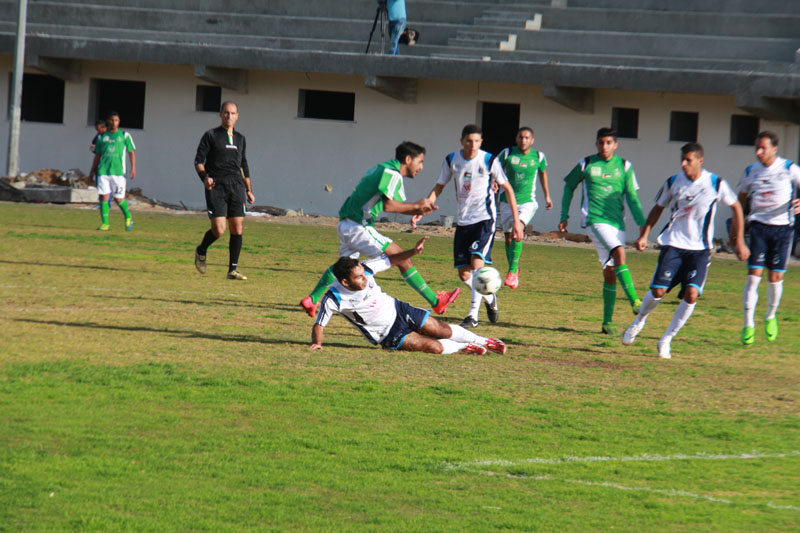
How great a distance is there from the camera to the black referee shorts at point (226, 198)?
13242mm

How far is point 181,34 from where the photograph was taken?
31422 millimetres

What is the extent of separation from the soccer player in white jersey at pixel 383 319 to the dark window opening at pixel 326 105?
20625mm

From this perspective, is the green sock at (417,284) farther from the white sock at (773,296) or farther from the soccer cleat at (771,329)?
the white sock at (773,296)

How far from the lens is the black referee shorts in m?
13.2

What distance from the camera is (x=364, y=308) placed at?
8.59 m

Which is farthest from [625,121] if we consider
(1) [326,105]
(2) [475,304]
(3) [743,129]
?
(2) [475,304]

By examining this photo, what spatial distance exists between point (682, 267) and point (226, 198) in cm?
621

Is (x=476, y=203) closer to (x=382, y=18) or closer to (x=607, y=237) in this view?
(x=607, y=237)

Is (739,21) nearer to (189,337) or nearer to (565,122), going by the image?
(565,122)

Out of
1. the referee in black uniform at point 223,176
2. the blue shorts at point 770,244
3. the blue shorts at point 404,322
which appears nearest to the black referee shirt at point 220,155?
the referee in black uniform at point 223,176

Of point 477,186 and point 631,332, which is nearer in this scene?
point 631,332

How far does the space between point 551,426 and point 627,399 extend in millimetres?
1152

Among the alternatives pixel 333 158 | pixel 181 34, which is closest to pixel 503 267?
pixel 333 158

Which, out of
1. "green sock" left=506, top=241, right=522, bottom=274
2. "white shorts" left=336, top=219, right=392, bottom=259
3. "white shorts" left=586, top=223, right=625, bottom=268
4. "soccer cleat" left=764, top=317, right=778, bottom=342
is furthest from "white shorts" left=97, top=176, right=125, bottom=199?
"soccer cleat" left=764, top=317, right=778, bottom=342
